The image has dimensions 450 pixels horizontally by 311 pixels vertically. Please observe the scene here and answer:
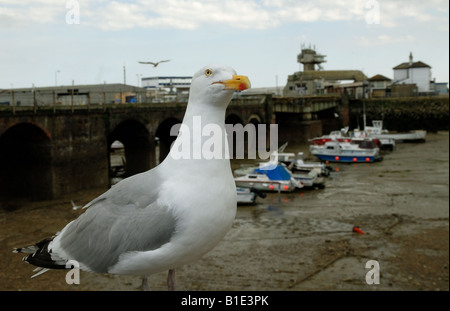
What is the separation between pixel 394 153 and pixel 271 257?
37155 mm

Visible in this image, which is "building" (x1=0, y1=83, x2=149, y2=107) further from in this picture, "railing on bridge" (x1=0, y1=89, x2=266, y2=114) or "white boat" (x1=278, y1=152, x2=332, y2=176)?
"white boat" (x1=278, y1=152, x2=332, y2=176)

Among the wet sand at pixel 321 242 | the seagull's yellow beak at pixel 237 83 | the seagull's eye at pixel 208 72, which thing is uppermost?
the seagull's eye at pixel 208 72

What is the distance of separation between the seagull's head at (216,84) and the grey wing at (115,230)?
700mm

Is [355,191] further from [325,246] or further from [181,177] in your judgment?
[181,177]

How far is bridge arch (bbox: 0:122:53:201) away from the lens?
16.0 meters

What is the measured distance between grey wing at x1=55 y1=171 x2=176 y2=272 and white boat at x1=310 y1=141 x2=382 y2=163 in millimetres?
42352

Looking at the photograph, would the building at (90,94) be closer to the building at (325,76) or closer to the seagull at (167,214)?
the seagull at (167,214)

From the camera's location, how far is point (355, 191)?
3206 cm

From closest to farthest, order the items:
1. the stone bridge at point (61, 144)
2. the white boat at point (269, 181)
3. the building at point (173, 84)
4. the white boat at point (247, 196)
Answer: the building at point (173, 84) < the stone bridge at point (61, 144) < the white boat at point (247, 196) < the white boat at point (269, 181)

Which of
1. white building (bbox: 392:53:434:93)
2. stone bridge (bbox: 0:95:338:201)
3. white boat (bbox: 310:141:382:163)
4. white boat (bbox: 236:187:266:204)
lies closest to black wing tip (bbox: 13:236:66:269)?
stone bridge (bbox: 0:95:338:201)

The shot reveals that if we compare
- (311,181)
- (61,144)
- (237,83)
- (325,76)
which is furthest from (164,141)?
(325,76)

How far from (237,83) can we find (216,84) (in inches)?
5.3

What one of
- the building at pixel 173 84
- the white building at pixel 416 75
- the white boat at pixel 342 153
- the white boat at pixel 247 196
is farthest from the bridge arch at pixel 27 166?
the white building at pixel 416 75

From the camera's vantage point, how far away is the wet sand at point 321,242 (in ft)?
50.2
